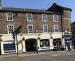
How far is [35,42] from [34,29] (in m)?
2.86

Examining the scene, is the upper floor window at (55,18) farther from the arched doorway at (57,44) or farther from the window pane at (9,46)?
the window pane at (9,46)

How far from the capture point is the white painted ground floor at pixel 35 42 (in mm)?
48250

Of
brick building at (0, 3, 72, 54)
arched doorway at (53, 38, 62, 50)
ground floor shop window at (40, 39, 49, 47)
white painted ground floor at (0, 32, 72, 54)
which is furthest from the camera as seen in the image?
arched doorway at (53, 38, 62, 50)

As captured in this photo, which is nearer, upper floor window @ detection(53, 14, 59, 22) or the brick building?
the brick building

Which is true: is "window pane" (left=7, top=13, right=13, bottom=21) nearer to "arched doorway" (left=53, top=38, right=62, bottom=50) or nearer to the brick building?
the brick building

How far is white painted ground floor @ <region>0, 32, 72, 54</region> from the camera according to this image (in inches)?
1900

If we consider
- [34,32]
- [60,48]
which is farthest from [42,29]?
[60,48]

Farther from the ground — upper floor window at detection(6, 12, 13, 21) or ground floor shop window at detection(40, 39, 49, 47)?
upper floor window at detection(6, 12, 13, 21)

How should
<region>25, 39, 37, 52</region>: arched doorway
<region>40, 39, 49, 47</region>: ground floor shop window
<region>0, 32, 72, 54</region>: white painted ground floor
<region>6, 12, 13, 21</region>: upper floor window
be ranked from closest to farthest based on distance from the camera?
<region>0, 32, 72, 54</region>: white painted ground floor, <region>6, 12, 13, 21</region>: upper floor window, <region>25, 39, 37, 52</region>: arched doorway, <region>40, 39, 49, 47</region>: ground floor shop window

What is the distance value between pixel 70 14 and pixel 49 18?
573 centimetres

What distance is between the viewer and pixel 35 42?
2030 inches

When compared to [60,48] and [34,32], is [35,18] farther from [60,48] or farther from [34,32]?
[60,48]

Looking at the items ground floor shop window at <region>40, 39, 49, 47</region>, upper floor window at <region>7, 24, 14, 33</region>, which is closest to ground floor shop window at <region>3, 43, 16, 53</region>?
upper floor window at <region>7, 24, 14, 33</region>

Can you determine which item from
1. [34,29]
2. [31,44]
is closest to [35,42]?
[31,44]
